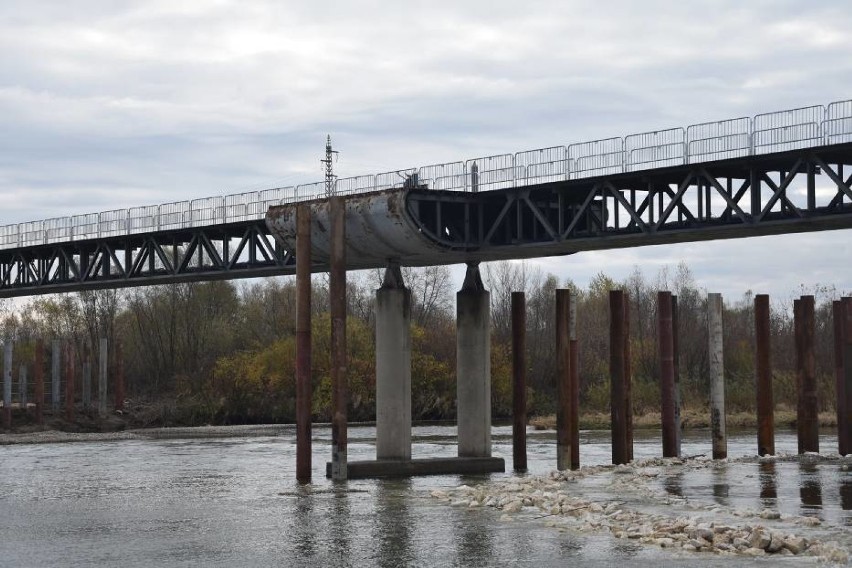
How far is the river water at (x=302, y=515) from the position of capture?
23312mm

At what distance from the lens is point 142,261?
6181cm

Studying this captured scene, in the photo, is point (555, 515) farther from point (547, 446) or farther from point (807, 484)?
point (547, 446)

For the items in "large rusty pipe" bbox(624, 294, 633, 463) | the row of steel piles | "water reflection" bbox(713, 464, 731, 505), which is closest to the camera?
"water reflection" bbox(713, 464, 731, 505)

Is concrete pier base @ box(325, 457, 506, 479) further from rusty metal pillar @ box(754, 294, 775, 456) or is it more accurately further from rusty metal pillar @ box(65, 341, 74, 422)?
rusty metal pillar @ box(65, 341, 74, 422)

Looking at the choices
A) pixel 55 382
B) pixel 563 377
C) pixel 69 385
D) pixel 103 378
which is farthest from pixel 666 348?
pixel 55 382

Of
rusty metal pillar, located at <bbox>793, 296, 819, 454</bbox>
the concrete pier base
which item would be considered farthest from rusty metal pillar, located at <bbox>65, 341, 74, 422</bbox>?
rusty metal pillar, located at <bbox>793, 296, 819, 454</bbox>

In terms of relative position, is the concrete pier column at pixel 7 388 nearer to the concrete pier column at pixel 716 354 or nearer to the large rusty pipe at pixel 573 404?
the large rusty pipe at pixel 573 404

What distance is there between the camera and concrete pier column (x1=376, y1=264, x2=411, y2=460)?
42.9m

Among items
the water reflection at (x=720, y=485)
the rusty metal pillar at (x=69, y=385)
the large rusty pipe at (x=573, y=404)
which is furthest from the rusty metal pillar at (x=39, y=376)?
the water reflection at (x=720, y=485)

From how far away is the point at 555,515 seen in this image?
28.1 m

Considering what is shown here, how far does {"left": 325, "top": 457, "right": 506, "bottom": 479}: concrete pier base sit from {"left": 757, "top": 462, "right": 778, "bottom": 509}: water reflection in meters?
8.27

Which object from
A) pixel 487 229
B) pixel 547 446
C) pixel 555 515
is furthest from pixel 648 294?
pixel 555 515

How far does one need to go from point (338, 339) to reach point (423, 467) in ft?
25.3

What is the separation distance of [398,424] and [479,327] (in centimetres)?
429
